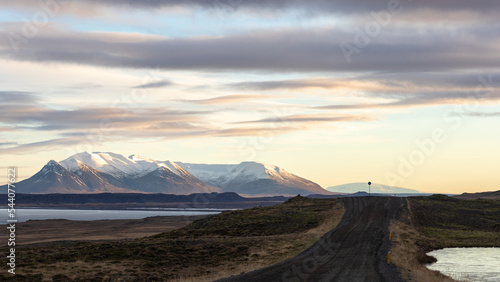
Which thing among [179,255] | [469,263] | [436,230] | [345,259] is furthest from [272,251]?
[436,230]

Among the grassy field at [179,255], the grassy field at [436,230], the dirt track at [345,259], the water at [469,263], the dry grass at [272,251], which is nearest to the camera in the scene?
the dirt track at [345,259]

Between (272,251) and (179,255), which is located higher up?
(272,251)

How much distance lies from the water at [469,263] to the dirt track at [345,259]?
5.45 metres

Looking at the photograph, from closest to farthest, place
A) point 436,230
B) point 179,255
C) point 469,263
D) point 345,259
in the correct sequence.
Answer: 1. point 345,259
2. point 469,263
3. point 179,255
4. point 436,230

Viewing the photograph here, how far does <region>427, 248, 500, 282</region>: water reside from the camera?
47.8 m

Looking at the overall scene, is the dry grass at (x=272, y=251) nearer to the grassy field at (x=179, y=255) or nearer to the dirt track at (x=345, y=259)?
the grassy field at (x=179, y=255)

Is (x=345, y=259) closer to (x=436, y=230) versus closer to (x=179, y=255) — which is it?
(x=179, y=255)

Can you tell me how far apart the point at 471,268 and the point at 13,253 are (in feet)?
153

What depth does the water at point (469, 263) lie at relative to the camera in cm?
4775

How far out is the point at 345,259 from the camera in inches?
2016

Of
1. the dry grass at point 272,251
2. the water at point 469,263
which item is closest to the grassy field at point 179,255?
the dry grass at point 272,251

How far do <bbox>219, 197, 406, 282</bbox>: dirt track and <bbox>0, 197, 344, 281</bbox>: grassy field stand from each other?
2511 millimetres

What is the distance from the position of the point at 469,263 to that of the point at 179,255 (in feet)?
98.6

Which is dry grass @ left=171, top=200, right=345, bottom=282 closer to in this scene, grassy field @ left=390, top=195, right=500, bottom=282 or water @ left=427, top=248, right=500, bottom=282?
grassy field @ left=390, top=195, right=500, bottom=282
